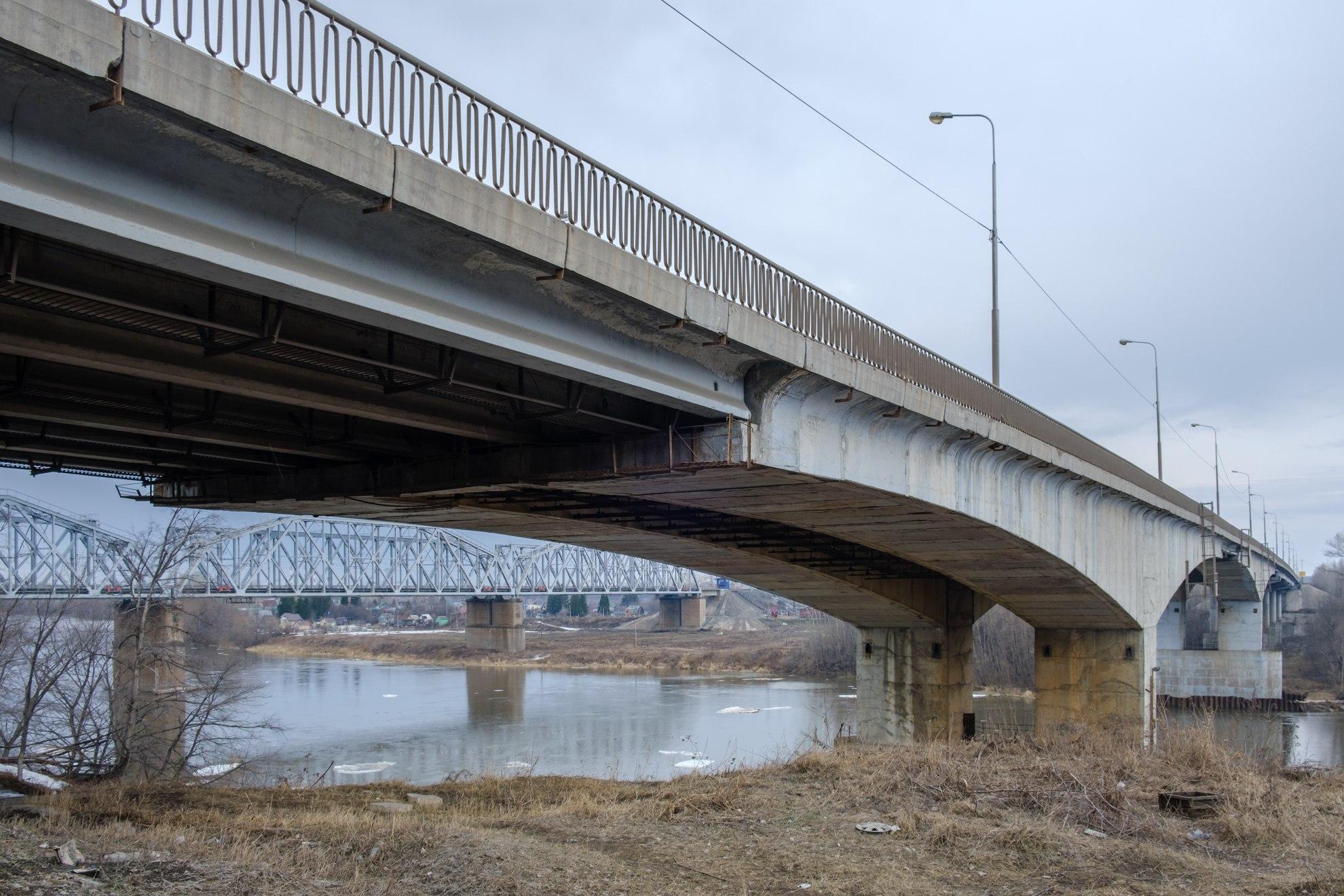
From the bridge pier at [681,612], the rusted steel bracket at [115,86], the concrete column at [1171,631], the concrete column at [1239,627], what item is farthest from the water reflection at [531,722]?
the bridge pier at [681,612]

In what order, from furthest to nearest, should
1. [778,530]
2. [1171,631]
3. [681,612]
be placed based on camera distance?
1. [681,612]
2. [1171,631]
3. [778,530]

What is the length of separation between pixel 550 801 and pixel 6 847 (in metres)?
7.20

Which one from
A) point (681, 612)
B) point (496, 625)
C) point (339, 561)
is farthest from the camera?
point (681, 612)

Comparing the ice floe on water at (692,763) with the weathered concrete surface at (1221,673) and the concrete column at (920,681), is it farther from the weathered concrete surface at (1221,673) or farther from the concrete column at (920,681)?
the weathered concrete surface at (1221,673)

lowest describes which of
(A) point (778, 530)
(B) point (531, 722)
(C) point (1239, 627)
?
(B) point (531, 722)

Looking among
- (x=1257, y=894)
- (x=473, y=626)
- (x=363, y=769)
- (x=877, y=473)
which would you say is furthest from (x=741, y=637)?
(x=1257, y=894)

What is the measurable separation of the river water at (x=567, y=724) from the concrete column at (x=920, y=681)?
189cm

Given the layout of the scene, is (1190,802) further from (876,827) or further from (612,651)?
(612,651)

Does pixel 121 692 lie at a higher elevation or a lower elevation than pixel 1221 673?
higher

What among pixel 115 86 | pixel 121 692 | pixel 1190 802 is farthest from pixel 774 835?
pixel 121 692

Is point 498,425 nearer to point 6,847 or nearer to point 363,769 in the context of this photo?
point 6,847

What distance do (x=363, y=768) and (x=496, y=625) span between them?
73061 millimetres

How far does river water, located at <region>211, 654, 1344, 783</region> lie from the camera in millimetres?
33688

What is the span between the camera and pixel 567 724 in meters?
48.1
